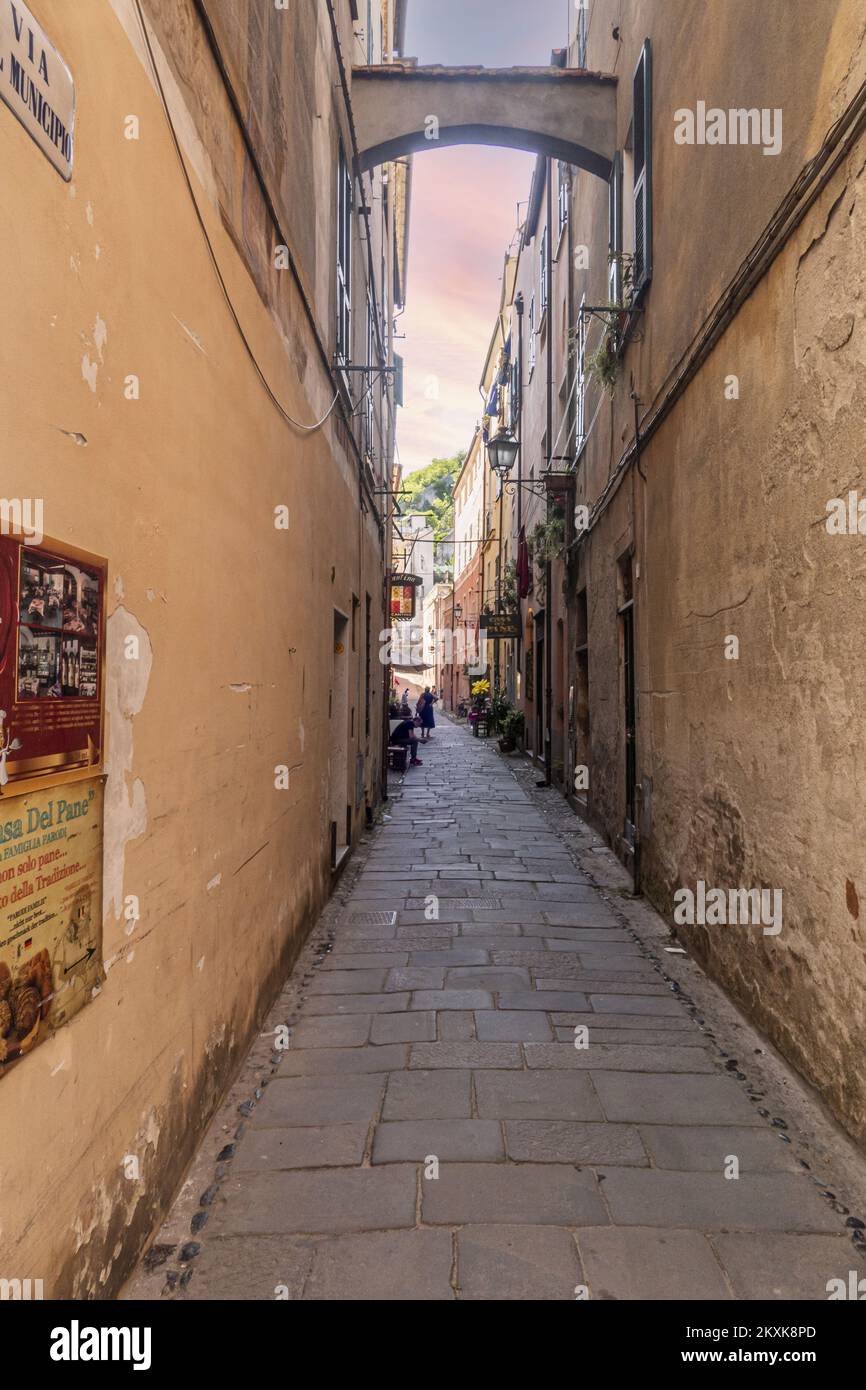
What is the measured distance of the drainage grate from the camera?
6.20 meters

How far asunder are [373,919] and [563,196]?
12.3m

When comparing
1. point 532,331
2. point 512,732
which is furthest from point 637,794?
point 532,331

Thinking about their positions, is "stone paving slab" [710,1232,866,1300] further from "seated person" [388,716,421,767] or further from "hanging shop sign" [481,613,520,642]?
"hanging shop sign" [481,613,520,642]

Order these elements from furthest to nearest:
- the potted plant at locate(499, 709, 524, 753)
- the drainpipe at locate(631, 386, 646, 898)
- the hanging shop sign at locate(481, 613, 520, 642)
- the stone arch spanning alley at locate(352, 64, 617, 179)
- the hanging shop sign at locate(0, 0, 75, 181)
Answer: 1. the potted plant at locate(499, 709, 524, 753)
2. the hanging shop sign at locate(481, 613, 520, 642)
3. the stone arch spanning alley at locate(352, 64, 617, 179)
4. the drainpipe at locate(631, 386, 646, 898)
5. the hanging shop sign at locate(0, 0, 75, 181)

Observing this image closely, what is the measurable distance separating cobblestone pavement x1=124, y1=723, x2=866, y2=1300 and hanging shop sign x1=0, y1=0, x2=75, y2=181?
299 cm

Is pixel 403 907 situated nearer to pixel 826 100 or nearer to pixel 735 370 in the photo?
pixel 735 370

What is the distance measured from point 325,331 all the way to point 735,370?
330cm

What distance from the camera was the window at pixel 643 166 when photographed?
6.84 m

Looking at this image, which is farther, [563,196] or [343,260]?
[563,196]

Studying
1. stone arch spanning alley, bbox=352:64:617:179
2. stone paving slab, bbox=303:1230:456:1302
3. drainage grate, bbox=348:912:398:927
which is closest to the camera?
stone paving slab, bbox=303:1230:456:1302

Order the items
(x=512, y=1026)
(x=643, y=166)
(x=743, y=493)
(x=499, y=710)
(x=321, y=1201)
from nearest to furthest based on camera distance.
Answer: (x=321, y=1201) < (x=512, y=1026) < (x=743, y=493) < (x=643, y=166) < (x=499, y=710)

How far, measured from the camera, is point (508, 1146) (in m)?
3.17

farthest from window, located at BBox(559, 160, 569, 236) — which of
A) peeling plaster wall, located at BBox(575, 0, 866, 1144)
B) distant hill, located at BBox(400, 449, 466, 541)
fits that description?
distant hill, located at BBox(400, 449, 466, 541)

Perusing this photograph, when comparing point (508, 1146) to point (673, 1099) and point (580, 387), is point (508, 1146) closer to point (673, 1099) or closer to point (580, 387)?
point (673, 1099)
